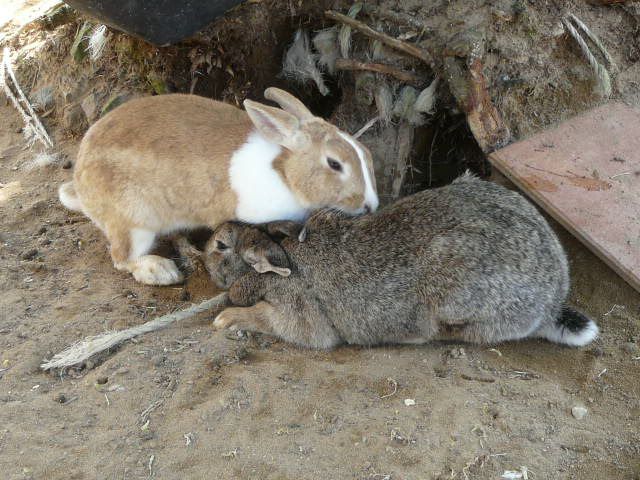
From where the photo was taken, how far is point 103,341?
3.38 meters

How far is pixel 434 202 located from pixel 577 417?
1.33 metres

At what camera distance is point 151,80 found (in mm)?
4996

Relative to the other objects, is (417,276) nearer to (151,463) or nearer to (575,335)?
(575,335)

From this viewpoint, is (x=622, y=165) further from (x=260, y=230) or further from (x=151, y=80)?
(x=151, y=80)

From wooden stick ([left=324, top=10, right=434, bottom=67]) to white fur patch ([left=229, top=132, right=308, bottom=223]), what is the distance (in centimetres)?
100

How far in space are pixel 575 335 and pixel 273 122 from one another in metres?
2.03

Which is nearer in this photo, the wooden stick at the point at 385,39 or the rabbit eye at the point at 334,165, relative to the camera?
the rabbit eye at the point at 334,165

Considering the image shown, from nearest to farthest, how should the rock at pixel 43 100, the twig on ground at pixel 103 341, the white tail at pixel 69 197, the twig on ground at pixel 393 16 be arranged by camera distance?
the twig on ground at pixel 103 341
the twig on ground at pixel 393 16
the white tail at pixel 69 197
the rock at pixel 43 100

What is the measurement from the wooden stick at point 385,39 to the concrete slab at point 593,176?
0.76 metres

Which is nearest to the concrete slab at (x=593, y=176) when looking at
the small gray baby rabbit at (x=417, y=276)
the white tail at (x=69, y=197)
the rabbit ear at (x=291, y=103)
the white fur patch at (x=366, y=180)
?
the small gray baby rabbit at (x=417, y=276)

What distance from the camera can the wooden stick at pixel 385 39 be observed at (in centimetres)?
412

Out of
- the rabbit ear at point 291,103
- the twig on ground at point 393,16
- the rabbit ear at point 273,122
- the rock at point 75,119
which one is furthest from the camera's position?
the rock at point 75,119

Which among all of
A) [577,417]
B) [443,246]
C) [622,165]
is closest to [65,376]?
[443,246]

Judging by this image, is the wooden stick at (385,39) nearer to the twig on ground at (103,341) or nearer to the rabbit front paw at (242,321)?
the rabbit front paw at (242,321)
